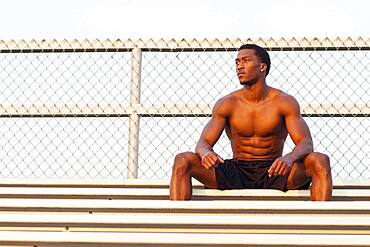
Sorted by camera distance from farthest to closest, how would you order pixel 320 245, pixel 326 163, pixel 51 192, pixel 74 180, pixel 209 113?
1. pixel 209 113
2. pixel 74 180
3. pixel 51 192
4. pixel 326 163
5. pixel 320 245

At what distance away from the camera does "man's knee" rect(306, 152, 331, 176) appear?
9.87 ft

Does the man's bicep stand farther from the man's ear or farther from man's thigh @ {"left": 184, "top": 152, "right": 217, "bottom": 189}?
man's thigh @ {"left": 184, "top": 152, "right": 217, "bottom": 189}

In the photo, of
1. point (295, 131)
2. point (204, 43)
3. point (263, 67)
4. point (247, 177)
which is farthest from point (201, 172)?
point (204, 43)

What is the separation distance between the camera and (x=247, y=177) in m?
3.37

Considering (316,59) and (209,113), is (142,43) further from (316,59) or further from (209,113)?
(316,59)

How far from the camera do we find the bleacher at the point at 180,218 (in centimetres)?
266

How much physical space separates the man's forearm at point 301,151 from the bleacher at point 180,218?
0.58 ft

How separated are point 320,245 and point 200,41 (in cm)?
182

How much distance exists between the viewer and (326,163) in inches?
119

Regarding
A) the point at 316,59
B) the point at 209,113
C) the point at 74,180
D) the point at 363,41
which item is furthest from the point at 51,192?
the point at 363,41

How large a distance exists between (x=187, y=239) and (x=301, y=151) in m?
0.82

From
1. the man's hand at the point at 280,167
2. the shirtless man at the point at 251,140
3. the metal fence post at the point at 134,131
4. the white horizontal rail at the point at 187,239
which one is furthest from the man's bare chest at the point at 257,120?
the white horizontal rail at the point at 187,239

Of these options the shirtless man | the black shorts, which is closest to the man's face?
the shirtless man

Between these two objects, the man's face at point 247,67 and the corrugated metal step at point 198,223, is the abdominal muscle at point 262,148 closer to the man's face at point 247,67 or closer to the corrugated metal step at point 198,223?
the man's face at point 247,67
